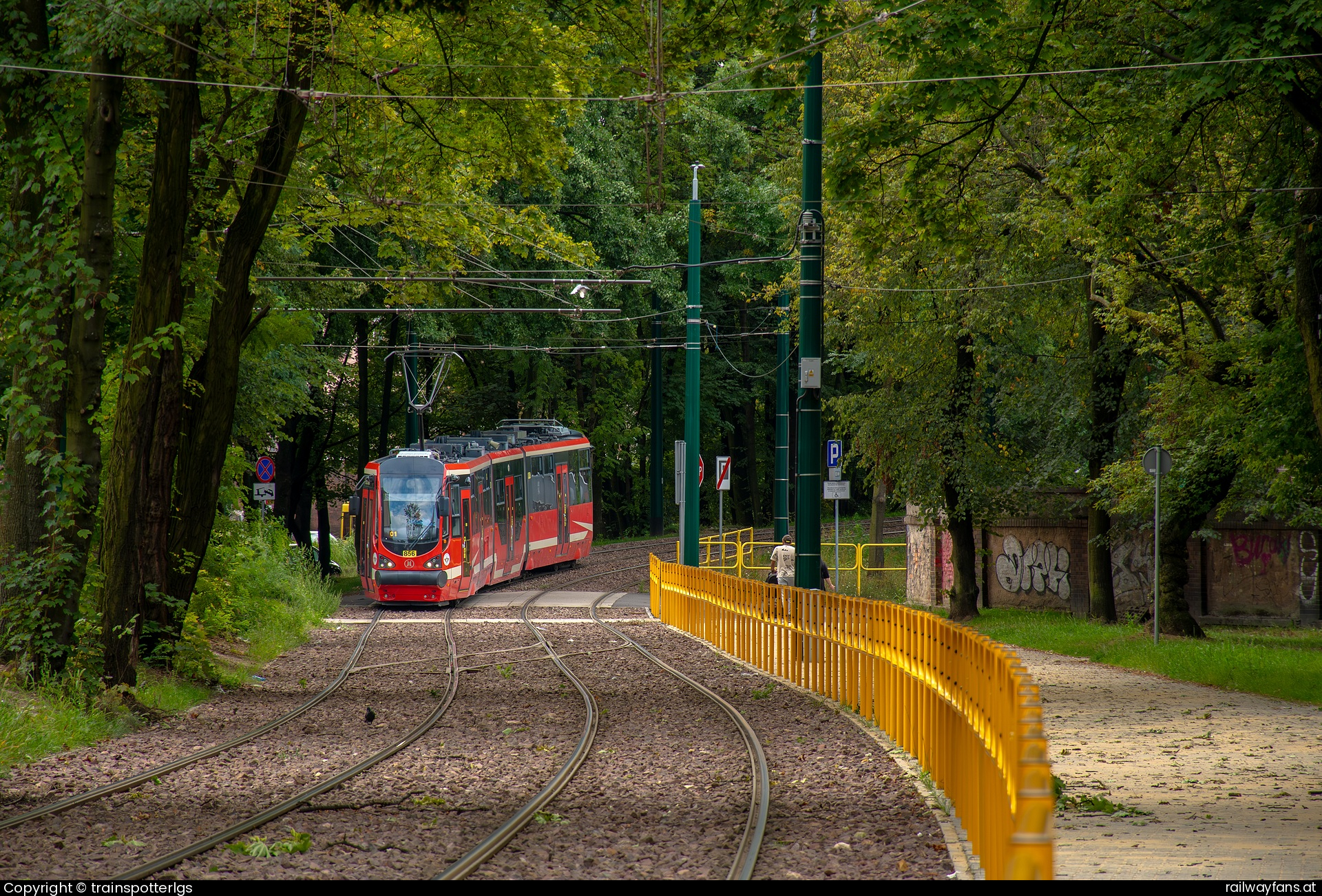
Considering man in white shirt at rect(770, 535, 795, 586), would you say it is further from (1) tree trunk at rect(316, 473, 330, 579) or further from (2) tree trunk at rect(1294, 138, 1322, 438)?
(1) tree trunk at rect(316, 473, 330, 579)

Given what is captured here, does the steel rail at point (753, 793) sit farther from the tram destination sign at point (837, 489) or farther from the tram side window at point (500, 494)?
the tram side window at point (500, 494)

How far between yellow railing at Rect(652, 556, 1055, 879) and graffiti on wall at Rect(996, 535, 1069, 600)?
1087 centimetres

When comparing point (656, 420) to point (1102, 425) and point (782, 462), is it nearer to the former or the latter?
point (782, 462)

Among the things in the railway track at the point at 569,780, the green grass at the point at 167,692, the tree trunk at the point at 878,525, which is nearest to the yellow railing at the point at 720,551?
the tree trunk at the point at 878,525

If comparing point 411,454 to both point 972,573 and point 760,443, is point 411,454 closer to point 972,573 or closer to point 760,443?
point 972,573

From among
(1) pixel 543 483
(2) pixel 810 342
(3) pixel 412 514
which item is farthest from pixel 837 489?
(1) pixel 543 483

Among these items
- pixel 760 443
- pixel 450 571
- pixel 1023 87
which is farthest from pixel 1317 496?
pixel 760 443

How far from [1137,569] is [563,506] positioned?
16243 mm

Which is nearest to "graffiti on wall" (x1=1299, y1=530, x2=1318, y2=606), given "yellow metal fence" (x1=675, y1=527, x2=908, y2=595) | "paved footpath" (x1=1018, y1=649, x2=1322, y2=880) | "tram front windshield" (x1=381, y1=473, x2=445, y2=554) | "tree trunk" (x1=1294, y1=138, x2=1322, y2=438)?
"yellow metal fence" (x1=675, y1=527, x2=908, y2=595)

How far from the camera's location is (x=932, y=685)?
10.3 metres

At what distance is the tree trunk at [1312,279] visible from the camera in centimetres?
1377

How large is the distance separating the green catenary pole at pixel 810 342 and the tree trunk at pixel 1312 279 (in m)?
5.28

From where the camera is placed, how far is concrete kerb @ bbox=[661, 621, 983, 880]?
7.45 metres
